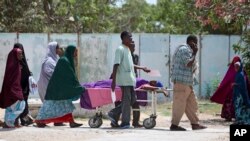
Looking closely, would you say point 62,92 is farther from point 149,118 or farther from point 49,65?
point 149,118

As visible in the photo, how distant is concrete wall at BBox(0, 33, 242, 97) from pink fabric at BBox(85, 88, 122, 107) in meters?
7.21

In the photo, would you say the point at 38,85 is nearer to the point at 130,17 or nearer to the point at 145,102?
the point at 145,102

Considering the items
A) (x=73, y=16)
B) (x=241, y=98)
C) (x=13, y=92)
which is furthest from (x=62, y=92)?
(x=73, y=16)

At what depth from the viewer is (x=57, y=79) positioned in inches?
464

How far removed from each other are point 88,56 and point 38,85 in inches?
272

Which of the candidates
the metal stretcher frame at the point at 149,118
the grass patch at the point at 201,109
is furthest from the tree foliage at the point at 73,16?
the metal stretcher frame at the point at 149,118

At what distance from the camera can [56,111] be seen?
1177 centimetres

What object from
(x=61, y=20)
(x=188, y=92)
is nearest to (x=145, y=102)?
(x=188, y=92)

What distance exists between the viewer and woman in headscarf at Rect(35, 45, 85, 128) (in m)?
11.8

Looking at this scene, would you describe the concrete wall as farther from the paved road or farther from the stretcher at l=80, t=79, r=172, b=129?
the paved road

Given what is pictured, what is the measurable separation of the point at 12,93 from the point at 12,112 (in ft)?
1.21

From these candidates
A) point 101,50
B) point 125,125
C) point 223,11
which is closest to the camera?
point 125,125

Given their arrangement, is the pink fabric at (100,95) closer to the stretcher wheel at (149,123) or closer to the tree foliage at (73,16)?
the stretcher wheel at (149,123)

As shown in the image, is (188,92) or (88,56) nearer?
(188,92)
